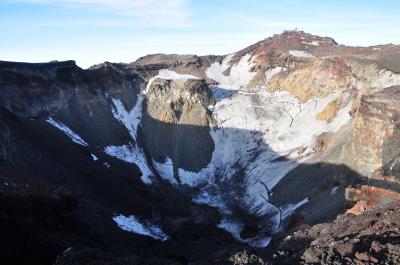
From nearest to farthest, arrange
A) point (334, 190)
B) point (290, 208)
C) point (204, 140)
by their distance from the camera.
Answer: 1. point (334, 190)
2. point (290, 208)
3. point (204, 140)

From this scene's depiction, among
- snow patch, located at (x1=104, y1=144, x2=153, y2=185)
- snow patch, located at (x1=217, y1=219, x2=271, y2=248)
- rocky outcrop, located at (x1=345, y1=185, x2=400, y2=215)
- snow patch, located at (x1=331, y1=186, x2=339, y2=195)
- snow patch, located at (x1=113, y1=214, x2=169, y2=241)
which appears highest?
rocky outcrop, located at (x1=345, y1=185, x2=400, y2=215)

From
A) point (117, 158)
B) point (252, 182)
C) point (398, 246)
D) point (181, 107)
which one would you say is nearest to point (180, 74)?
point (181, 107)

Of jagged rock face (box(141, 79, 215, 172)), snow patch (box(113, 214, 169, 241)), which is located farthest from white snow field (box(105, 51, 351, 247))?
snow patch (box(113, 214, 169, 241))

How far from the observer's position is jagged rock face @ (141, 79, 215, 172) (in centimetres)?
5375

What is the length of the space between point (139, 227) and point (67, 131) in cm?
1738

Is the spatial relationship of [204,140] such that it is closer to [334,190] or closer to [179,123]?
[179,123]

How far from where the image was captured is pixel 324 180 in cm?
3738

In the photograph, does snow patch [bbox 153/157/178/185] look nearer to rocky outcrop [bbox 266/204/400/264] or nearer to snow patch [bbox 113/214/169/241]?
snow patch [bbox 113/214/169/241]

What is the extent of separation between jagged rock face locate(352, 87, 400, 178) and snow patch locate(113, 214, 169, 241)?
14.6m

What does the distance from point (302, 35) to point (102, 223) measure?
55.7 metres

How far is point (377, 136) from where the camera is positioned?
34469mm

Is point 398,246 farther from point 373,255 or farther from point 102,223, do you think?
point 102,223

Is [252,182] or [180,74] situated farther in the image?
[180,74]

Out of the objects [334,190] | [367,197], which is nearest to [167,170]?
[334,190]
